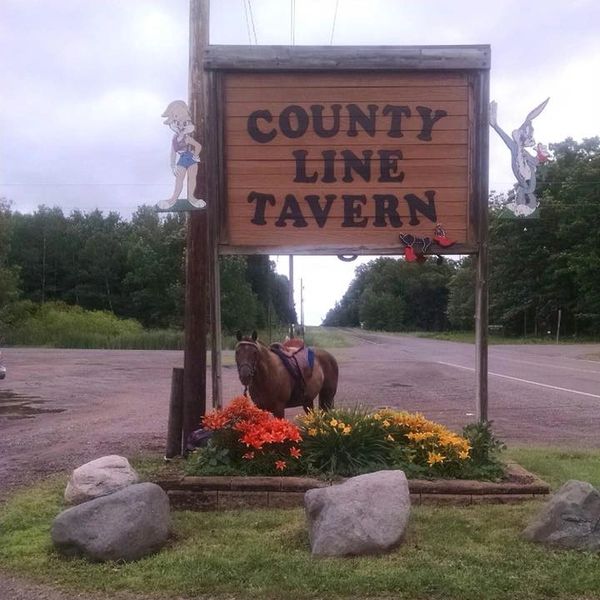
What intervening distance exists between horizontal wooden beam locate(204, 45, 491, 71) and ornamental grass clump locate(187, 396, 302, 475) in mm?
3444

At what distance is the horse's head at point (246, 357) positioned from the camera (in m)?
8.17

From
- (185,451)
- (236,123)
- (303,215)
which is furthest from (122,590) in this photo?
(236,123)

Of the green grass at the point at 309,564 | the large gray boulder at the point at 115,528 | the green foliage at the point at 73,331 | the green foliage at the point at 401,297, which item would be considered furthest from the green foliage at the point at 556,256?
the large gray boulder at the point at 115,528

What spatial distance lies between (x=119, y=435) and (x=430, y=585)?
24.4 feet

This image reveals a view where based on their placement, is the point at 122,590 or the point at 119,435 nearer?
the point at 122,590

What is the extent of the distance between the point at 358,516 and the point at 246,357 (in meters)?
2.64

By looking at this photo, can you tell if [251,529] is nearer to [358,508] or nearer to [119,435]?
[358,508]

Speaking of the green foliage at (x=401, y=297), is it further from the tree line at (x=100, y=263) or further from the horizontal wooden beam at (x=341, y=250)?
the horizontal wooden beam at (x=341, y=250)

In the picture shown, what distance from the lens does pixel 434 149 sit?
8539 mm

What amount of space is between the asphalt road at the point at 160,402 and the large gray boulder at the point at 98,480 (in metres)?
1.32

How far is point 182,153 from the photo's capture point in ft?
27.0

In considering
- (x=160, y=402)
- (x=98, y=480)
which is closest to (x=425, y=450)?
(x=98, y=480)

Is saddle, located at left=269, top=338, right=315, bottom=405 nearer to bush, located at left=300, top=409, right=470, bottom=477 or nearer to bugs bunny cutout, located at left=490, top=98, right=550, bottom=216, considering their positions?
bush, located at left=300, top=409, right=470, bottom=477

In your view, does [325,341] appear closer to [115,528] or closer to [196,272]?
[196,272]
